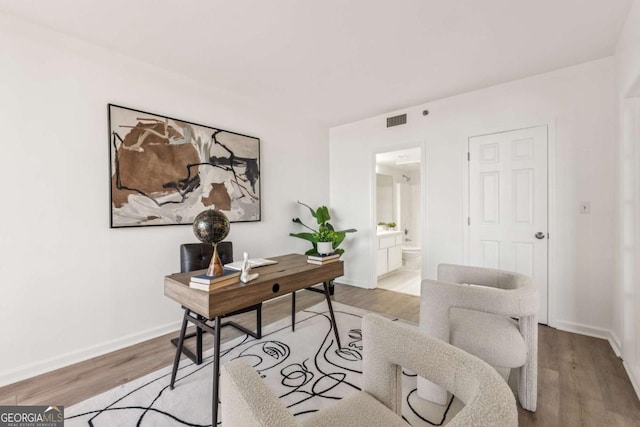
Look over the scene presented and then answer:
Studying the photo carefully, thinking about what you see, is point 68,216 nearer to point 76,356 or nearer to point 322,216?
point 76,356

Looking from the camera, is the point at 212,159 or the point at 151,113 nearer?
the point at 151,113

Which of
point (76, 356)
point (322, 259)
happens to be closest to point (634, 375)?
point (322, 259)

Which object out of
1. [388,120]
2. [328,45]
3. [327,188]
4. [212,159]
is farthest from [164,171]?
[388,120]

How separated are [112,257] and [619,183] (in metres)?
4.12

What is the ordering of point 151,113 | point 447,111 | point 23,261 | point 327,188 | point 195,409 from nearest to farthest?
point 195,409, point 23,261, point 151,113, point 447,111, point 327,188

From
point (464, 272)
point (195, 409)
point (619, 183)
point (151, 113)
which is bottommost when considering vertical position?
point (195, 409)

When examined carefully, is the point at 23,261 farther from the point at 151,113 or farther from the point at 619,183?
the point at 619,183

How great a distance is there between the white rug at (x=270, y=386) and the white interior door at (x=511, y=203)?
1789 mm

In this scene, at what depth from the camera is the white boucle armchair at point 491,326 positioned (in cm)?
147

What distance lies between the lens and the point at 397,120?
12.5 ft

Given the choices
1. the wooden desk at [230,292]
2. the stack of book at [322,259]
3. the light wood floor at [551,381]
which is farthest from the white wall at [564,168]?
the wooden desk at [230,292]

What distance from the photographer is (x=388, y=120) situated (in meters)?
3.90

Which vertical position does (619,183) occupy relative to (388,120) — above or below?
below

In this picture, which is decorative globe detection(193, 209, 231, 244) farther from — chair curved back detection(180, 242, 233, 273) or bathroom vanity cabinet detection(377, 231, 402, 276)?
bathroom vanity cabinet detection(377, 231, 402, 276)
